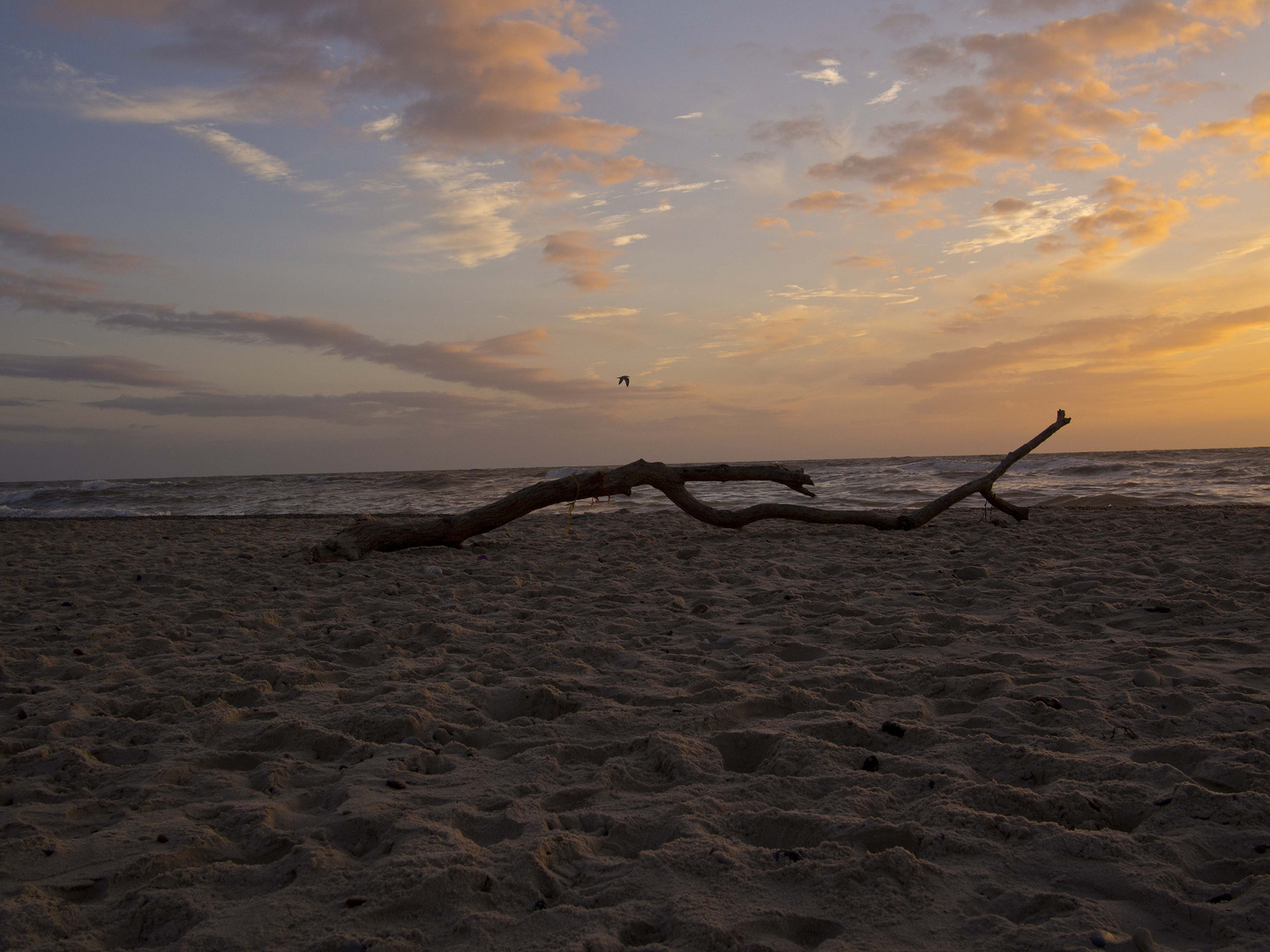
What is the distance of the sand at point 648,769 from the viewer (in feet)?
5.69

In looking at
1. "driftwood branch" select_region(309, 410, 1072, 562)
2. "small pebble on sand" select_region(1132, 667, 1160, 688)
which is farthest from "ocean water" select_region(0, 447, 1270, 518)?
"small pebble on sand" select_region(1132, 667, 1160, 688)

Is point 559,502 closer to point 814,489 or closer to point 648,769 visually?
point 648,769

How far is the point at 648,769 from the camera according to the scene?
2.54 m

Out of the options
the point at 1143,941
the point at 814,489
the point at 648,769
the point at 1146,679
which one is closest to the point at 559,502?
the point at 648,769

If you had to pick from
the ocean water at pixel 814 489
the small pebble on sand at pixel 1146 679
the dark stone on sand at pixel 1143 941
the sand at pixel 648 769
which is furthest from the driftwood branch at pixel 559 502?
the dark stone on sand at pixel 1143 941

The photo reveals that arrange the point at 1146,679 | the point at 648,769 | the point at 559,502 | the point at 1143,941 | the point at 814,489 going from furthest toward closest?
the point at 814,489 < the point at 559,502 < the point at 1146,679 < the point at 648,769 < the point at 1143,941

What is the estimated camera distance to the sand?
1.73m

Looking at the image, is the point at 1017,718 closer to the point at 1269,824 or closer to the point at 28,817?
the point at 1269,824

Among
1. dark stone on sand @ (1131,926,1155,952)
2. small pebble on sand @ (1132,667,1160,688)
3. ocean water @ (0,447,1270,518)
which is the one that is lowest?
dark stone on sand @ (1131,926,1155,952)

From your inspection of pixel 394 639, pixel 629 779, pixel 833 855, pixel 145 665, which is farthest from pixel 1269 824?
pixel 145 665

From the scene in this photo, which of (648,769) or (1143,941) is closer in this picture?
(1143,941)

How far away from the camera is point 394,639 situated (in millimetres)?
4223

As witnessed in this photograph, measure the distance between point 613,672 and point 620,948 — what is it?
198 cm

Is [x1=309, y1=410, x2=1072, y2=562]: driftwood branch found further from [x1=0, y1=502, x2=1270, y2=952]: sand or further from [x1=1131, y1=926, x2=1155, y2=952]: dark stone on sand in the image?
[x1=1131, y1=926, x2=1155, y2=952]: dark stone on sand
